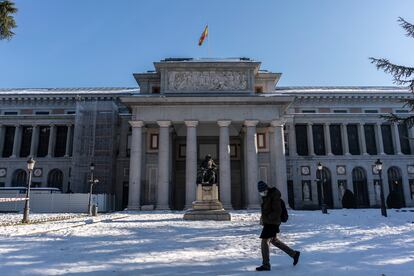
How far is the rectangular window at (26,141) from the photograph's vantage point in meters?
50.5

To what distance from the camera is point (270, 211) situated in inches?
282

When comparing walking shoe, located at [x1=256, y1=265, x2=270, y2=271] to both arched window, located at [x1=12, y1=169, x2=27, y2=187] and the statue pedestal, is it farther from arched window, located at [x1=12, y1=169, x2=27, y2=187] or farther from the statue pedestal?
arched window, located at [x1=12, y1=169, x2=27, y2=187]

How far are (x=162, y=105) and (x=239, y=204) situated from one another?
16.9 metres

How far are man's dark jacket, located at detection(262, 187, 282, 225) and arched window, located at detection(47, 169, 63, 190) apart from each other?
158 ft

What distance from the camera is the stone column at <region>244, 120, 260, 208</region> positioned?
3644 cm

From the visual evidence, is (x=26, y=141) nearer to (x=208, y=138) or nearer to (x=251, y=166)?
(x=208, y=138)

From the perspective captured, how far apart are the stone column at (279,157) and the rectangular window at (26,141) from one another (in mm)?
36947

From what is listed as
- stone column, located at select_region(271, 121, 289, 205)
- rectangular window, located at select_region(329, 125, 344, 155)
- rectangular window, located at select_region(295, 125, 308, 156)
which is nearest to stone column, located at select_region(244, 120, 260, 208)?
stone column, located at select_region(271, 121, 289, 205)

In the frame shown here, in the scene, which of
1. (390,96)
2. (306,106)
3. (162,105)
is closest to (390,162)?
(390,96)

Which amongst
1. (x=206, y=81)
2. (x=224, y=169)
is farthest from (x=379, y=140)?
(x=206, y=81)

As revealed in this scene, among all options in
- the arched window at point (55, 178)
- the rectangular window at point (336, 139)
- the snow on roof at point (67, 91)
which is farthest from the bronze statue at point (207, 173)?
the arched window at point (55, 178)

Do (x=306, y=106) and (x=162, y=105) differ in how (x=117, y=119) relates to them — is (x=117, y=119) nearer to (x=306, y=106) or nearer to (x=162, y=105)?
(x=162, y=105)

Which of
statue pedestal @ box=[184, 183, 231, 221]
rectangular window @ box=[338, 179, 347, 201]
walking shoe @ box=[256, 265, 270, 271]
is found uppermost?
rectangular window @ box=[338, 179, 347, 201]

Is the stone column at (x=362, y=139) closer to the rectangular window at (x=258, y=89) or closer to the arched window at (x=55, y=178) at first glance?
the rectangular window at (x=258, y=89)
